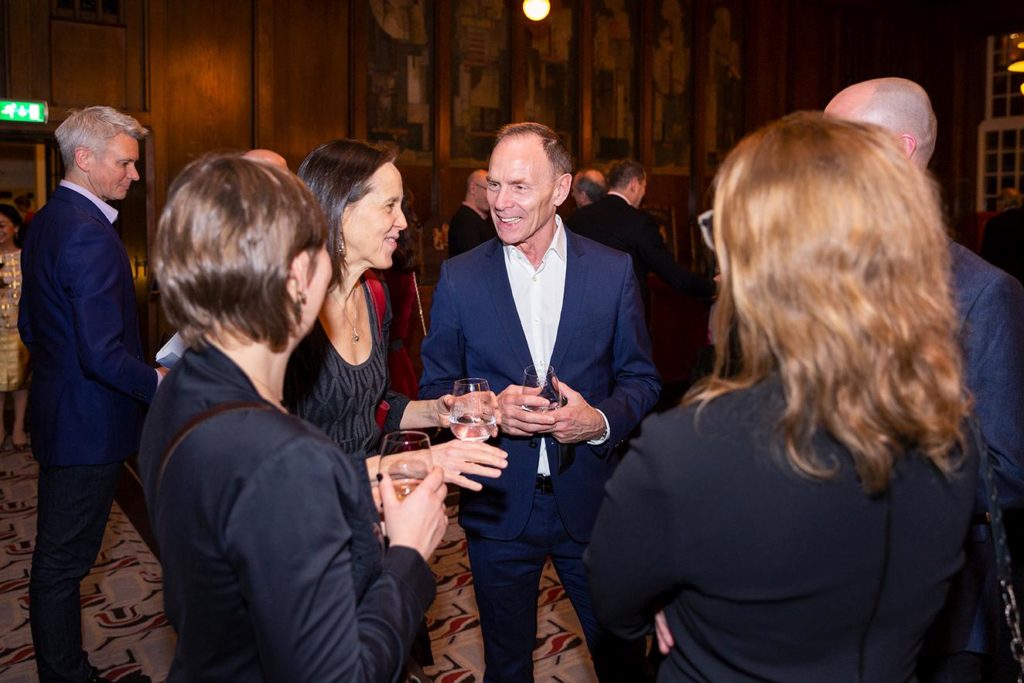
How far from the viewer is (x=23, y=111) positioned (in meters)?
6.89

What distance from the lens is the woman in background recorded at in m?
1.13

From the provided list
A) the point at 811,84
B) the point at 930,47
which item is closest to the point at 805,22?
the point at 811,84

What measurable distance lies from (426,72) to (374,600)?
8.39m

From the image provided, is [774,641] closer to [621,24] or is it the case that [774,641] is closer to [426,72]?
[426,72]

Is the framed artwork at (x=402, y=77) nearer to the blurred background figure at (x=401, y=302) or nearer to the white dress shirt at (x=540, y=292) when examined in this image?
the blurred background figure at (x=401, y=302)

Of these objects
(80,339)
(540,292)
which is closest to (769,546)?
(540,292)

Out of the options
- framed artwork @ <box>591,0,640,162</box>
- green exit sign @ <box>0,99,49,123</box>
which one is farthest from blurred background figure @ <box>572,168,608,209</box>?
green exit sign @ <box>0,99,49,123</box>

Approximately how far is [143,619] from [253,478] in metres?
3.13

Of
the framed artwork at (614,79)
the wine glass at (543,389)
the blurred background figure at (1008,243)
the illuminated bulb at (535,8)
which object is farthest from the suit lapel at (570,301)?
the framed artwork at (614,79)

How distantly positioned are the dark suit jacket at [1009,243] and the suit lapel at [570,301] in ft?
16.6

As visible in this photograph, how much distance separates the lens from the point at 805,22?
39.2 feet

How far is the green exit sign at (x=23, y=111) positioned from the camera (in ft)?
22.4

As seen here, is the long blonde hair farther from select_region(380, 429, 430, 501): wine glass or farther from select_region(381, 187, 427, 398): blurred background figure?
select_region(381, 187, 427, 398): blurred background figure

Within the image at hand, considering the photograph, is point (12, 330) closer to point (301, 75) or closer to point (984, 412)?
point (301, 75)
